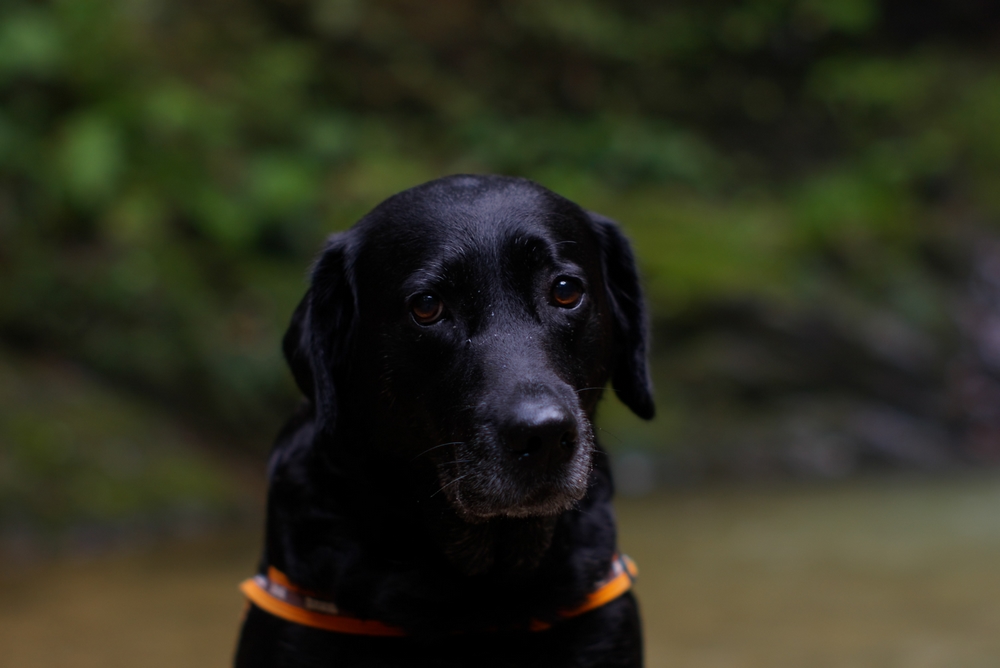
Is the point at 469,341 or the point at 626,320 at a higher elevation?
the point at 626,320

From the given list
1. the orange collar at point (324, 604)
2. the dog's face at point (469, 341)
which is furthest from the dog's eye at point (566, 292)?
the orange collar at point (324, 604)

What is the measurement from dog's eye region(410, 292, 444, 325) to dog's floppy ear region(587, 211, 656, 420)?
0.56m

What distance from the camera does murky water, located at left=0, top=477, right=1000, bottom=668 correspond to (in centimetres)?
355

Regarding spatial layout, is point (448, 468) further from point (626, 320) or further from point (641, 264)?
point (641, 264)

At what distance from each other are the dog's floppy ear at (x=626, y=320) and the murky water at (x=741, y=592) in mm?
1421

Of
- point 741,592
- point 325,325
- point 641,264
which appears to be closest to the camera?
point 325,325

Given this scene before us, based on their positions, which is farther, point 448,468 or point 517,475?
point 448,468

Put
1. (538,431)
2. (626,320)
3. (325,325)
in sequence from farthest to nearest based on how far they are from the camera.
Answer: (626,320) → (325,325) → (538,431)

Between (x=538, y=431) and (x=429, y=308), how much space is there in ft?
1.37

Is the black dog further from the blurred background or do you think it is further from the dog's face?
the blurred background

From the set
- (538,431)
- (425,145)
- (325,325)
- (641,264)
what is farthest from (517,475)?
(425,145)

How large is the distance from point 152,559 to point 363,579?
351cm

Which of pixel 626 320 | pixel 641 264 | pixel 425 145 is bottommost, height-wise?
pixel 626 320

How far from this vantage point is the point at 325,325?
2.29 metres
